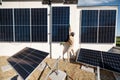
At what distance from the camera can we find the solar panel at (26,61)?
4805 millimetres

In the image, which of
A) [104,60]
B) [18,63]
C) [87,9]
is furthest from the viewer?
[87,9]

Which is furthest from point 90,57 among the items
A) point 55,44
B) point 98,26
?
point 55,44

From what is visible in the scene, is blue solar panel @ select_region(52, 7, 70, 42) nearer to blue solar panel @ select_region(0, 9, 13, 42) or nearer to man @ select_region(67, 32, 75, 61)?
man @ select_region(67, 32, 75, 61)

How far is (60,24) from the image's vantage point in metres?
10.1

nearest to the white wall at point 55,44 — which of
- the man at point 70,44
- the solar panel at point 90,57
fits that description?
the man at point 70,44

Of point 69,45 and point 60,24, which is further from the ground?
point 60,24

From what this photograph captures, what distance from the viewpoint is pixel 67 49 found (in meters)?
10.3

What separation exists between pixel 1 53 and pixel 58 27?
15.0 feet

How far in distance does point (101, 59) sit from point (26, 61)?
4416 mm

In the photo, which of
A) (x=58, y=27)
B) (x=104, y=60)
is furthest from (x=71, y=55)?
(x=104, y=60)

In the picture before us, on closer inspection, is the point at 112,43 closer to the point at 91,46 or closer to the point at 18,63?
the point at 91,46

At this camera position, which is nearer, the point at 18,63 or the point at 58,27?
the point at 18,63

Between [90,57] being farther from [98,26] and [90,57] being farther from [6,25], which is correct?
[6,25]

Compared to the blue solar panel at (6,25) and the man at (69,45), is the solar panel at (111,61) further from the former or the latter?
the blue solar panel at (6,25)
